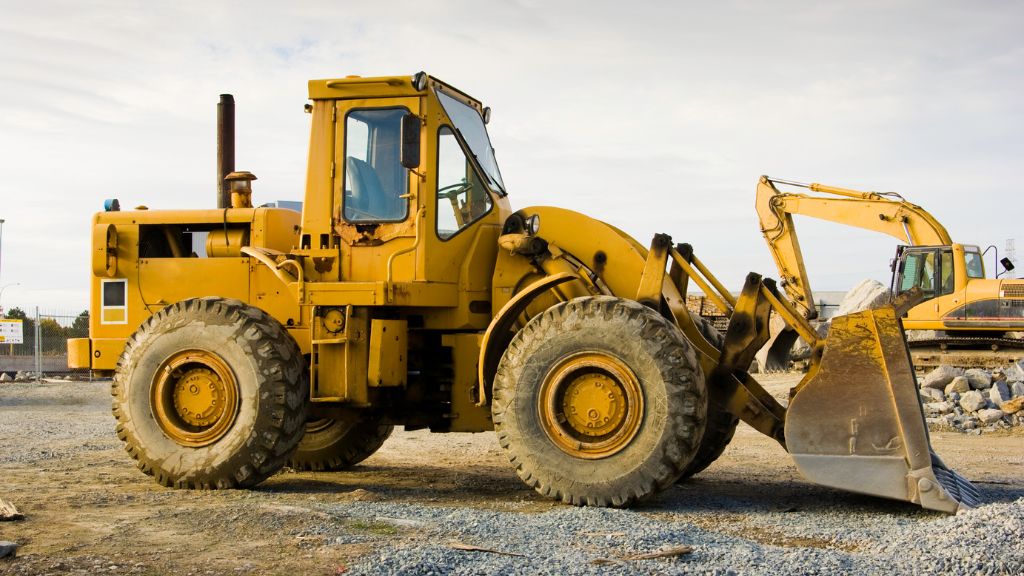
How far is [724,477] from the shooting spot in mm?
10227

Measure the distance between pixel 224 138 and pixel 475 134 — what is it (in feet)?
11.4

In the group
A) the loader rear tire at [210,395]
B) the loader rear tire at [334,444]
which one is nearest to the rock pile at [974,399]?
the loader rear tire at [334,444]

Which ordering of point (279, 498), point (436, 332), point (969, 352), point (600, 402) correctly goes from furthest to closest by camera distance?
1. point (969, 352)
2. point (436, 332)
3. point (279, 498)
4. point (600, 402)

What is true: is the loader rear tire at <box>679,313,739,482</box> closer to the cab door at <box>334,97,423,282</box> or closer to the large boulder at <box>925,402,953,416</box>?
the cab door at <box>334,97,423,282</box>

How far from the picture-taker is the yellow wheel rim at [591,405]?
7637 mm

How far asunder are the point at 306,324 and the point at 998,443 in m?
10.3

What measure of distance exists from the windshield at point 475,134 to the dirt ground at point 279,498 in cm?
282

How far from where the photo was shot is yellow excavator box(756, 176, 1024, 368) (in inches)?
926

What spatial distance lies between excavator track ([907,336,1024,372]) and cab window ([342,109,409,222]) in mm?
17914

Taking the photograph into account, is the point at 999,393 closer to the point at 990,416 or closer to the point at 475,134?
the point at 990,416

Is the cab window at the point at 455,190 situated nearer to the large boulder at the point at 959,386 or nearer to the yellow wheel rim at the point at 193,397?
the yellow wheel rim at the point at 193,397

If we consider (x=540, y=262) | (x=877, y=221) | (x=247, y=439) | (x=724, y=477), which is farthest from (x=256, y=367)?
(x=877, y=221)

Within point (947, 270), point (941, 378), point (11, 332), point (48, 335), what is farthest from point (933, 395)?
point (48, 335)

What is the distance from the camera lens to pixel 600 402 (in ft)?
25.6
